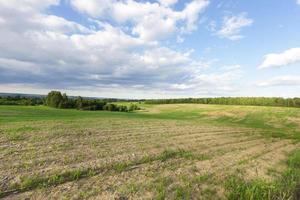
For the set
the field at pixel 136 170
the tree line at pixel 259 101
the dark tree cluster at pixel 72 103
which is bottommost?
the field at pixel 136 170

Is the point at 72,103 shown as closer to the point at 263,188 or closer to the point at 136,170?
the point at 136,170

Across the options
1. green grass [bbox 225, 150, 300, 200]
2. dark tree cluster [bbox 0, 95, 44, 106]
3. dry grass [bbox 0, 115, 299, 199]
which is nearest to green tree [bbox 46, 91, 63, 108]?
dark tree cluster [bbox 0, 95, 44, 106]

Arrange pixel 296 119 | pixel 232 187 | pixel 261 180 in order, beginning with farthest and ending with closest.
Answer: pixel 296 119 < pixel 261 180 < pixel 232 187

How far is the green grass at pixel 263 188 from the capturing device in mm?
7066

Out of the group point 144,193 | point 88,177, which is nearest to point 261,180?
point 144,193

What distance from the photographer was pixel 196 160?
413 inches

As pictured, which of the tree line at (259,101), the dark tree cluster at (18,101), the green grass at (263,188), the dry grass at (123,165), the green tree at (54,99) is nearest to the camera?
the dry grass at (123,165)

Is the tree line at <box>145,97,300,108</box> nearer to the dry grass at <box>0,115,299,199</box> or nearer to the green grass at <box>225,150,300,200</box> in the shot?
the dry grass at <box>0,115,299,199</box>

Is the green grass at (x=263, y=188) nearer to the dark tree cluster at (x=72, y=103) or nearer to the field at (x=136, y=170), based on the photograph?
the field at (x=136, y=170)

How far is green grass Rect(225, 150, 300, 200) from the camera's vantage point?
23.2 ft

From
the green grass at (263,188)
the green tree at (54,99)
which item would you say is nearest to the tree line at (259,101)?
the green tree at (54,99)

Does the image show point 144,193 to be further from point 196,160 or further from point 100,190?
point 196,160

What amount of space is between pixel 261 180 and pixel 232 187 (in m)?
1.48

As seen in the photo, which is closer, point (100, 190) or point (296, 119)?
point (100, 190)
